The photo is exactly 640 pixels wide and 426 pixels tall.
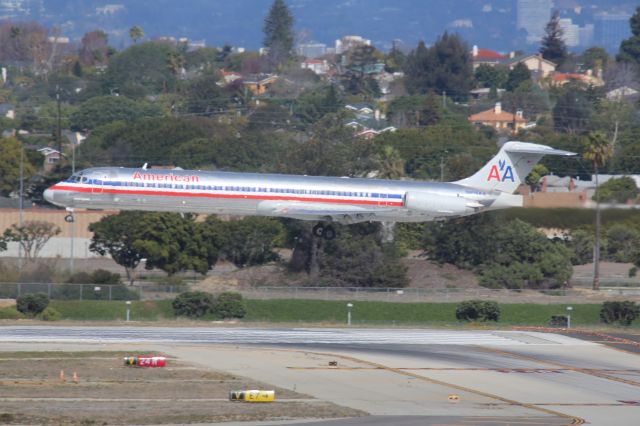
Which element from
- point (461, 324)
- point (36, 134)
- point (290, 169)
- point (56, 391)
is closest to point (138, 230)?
point (290, 169)

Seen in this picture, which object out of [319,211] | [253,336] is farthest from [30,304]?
[253,336]

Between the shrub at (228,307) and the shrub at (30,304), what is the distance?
987cm

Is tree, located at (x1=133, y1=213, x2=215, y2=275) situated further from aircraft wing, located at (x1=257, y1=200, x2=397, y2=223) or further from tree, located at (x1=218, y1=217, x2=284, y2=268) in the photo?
aircraft wing, located at (x1=257, y1=200, x2=397, y2=223)

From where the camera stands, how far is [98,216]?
11044 cm

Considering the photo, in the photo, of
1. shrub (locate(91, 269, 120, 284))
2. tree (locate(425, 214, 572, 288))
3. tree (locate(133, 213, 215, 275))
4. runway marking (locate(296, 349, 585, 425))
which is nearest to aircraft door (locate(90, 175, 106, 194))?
shrub (locate(91, 269, 120, 284))

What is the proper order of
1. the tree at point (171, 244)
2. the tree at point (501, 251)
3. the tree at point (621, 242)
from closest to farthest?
the tree at point (171, 244)
the tree at point (501, 251)
the tree at point (621, 242)

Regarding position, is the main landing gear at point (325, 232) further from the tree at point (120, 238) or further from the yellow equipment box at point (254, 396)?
the yellow equipment box at point (254, 396)

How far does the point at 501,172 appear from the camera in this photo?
8119 centimetres

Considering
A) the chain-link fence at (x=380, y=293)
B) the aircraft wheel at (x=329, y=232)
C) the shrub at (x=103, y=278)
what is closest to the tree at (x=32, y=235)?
Answer: the shrub at (x=103, y=278)

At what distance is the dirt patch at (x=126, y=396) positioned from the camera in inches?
1620

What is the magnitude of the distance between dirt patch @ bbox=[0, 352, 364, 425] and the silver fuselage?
24131 millimetres

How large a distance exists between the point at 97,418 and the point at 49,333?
2120 centimetres

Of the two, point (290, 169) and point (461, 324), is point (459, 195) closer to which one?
point (461, 324)

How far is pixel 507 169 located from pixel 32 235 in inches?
1537
